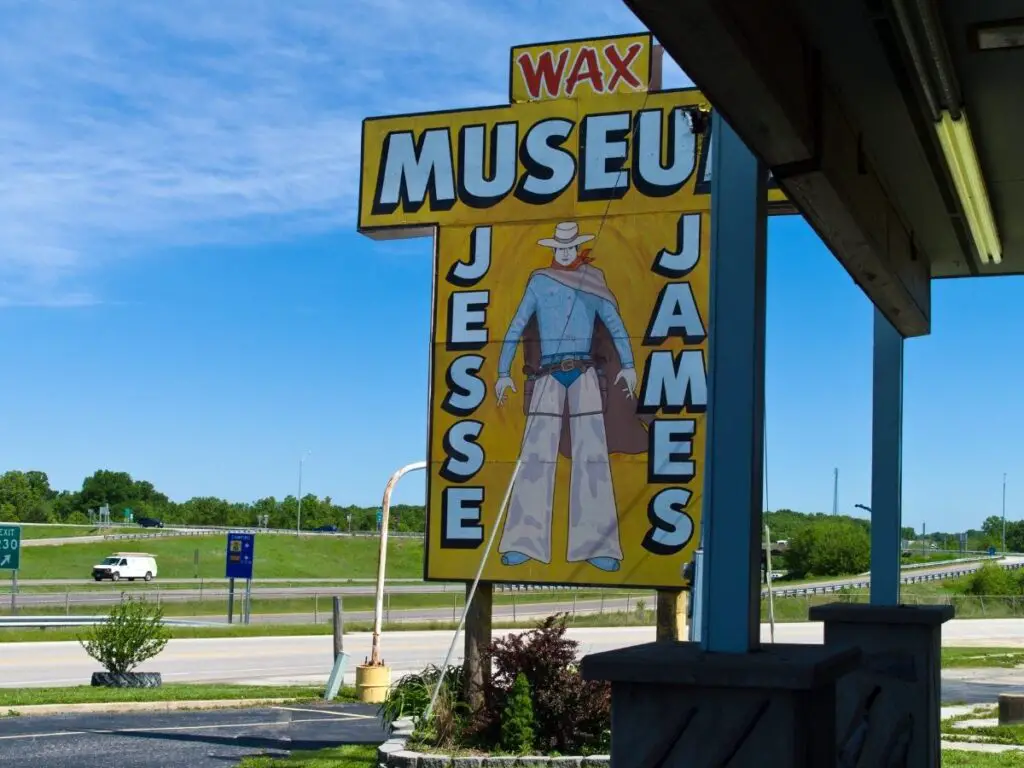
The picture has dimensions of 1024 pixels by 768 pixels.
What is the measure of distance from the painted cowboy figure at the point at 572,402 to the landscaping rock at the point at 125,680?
1047cm

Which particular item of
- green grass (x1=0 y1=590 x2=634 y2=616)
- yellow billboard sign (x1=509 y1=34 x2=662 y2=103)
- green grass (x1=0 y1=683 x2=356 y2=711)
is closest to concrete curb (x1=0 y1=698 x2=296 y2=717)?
green grass (x1=0 y1=683 x2=356 y2=711)

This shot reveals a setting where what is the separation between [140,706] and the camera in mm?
18656

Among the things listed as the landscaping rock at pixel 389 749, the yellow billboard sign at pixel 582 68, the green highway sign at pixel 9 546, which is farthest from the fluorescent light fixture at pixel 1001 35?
the green highway sign at pixel 9 546

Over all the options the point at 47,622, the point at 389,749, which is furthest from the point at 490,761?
the point at 47,622

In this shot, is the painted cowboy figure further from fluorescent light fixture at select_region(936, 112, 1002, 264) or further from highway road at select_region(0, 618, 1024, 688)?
highway road at select_region(0, 618, 1024, 688)

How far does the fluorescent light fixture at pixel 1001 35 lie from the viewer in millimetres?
5004

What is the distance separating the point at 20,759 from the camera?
12812 millimetres

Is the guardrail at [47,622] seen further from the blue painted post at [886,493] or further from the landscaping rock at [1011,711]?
the blue painted post at [886,493]

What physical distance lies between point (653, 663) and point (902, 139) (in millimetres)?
3660

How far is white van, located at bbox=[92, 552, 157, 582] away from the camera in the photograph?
243ft

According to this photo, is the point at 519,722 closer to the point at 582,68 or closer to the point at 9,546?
the point at 582,68

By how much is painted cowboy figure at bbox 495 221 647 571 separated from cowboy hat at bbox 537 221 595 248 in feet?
0.04

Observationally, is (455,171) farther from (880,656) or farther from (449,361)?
(880,656)

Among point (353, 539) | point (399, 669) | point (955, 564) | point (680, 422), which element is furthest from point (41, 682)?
point (955, 564)
